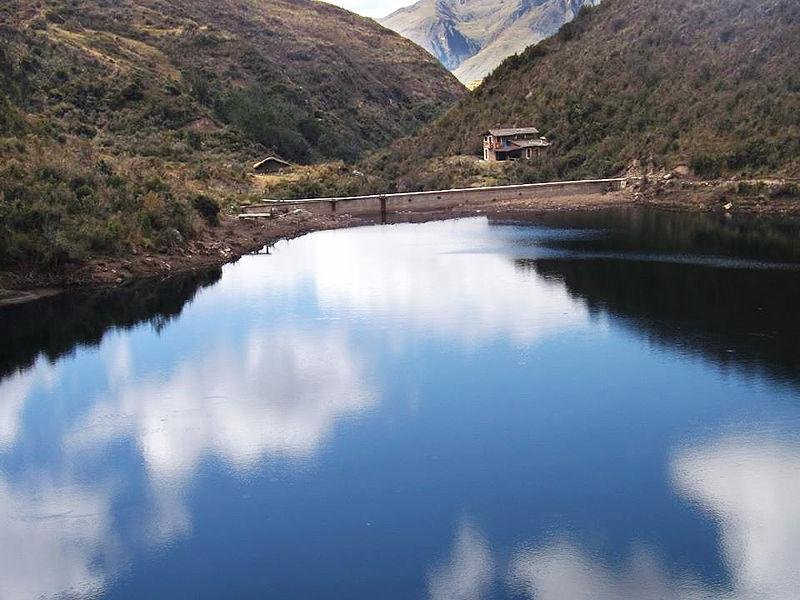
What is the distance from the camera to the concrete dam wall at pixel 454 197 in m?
70.2

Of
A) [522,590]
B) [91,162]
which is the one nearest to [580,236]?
[91,162]

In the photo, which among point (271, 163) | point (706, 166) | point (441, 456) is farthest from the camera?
point (271, 163)

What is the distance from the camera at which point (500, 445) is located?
2139 centimetres

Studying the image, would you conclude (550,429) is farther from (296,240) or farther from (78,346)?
(296,240)

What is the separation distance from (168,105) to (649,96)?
156 ft

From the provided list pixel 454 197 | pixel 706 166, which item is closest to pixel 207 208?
Answer: pixel 454 197

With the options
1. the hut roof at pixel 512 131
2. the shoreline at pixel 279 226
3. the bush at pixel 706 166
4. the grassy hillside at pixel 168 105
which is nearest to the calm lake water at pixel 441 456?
the shoreline at pixel 279 226

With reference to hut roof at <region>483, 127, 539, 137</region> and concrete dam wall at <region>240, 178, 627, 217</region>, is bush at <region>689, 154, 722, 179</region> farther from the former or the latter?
hut roof at <region>483, 127, 539, 137</region>

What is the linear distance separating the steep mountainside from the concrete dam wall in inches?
141

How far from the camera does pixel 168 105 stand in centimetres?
9075

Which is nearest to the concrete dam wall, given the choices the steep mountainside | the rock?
the steep mountainside

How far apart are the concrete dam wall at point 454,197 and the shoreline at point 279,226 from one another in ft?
2.45

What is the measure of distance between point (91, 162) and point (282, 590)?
39.7 metres

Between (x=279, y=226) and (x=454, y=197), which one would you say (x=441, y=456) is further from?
(x=454, y=197)
